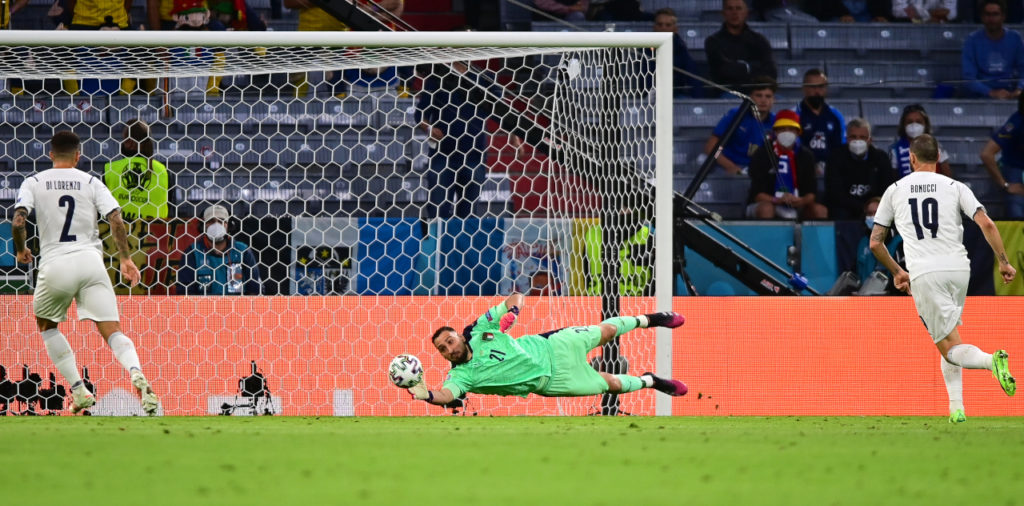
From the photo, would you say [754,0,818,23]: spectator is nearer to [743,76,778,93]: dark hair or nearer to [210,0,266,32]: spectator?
[743,76,778,93]: dark hair

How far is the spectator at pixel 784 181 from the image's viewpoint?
11.1m

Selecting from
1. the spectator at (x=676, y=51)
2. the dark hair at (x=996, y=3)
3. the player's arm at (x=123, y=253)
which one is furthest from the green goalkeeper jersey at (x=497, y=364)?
the dark hair at (x=996, y=3)

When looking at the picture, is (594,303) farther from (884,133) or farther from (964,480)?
(884,133)

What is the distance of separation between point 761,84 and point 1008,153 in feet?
8.03

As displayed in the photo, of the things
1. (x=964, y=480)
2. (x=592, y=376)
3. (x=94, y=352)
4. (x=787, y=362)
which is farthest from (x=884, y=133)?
(x=964, y=480)

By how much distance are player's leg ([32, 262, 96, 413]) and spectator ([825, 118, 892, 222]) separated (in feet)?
21.5

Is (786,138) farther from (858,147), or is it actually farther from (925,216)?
(925,216)

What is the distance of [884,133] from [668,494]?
10.3 meters

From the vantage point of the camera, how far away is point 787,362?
29.2 feet

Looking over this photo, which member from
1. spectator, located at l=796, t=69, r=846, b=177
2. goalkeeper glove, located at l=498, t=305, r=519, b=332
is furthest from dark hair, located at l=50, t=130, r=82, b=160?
spectator, located at l=796, t=69, r=846, b=177

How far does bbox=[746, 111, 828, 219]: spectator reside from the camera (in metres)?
11.1

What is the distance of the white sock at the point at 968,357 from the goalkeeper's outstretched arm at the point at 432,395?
2.76 meters

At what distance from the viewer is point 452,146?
934cm

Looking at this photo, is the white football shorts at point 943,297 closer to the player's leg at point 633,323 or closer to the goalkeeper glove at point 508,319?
the player's leg at point 633,323
